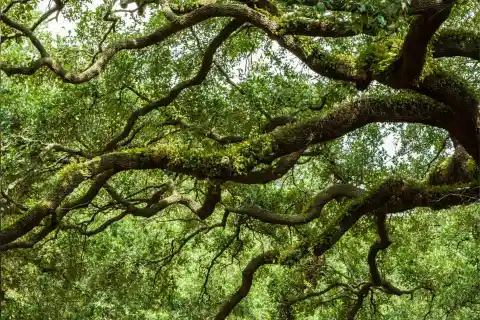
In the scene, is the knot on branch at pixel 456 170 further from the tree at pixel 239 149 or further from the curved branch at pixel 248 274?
the curved branch at pixel 248 274

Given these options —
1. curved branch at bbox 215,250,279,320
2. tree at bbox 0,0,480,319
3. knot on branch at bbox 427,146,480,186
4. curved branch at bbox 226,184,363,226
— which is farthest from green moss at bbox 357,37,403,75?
curved branch at bbox 215,250,279,320

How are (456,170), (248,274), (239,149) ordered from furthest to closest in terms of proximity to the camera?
1. (248,274)
2. (456,170)
3. (239,149)

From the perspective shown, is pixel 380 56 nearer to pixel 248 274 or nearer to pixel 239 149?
pixel 239 149

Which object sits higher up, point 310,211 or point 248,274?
point 310,211

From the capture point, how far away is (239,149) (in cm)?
661

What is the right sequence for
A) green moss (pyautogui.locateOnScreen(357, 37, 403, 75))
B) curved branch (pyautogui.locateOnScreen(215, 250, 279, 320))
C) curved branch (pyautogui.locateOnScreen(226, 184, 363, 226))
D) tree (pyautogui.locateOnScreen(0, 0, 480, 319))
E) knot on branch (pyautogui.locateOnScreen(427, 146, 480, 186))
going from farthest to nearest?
1. curved branch (pyautogui.locateOnScreen(215, 250, 279, 320))
2. curved branch (pyautogui.locateOnScreen(226, 184, 363, 226))
3. knot on branch (pyautogui.locateOnScreen(427, 146, 480, 186))
4. tree (pyautogui.locateOnScreen(0, 0, 480, 319))
5. green moss (pyautogui.locateOnScreen(357, 37, 403, 75))

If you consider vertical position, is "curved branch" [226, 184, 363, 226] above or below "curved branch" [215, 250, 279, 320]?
above

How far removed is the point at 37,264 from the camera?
39.2ft

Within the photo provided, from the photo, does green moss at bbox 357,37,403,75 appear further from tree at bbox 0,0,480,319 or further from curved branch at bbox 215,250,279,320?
curved branch at bbox 215,250,279,320

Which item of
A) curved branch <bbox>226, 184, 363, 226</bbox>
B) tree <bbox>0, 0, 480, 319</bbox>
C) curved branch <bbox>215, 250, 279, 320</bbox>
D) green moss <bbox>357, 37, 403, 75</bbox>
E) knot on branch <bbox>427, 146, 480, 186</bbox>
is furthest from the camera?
curved branch <bbox>215, 250, 279, 320</bbox>

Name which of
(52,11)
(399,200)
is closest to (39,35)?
(52,11)

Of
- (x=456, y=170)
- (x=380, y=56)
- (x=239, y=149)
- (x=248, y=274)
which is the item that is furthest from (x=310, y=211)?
(x=380, y=56)

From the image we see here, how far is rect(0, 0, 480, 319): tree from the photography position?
6605 mm

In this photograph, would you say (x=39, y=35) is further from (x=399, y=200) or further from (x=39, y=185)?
(x=399, y=200)
